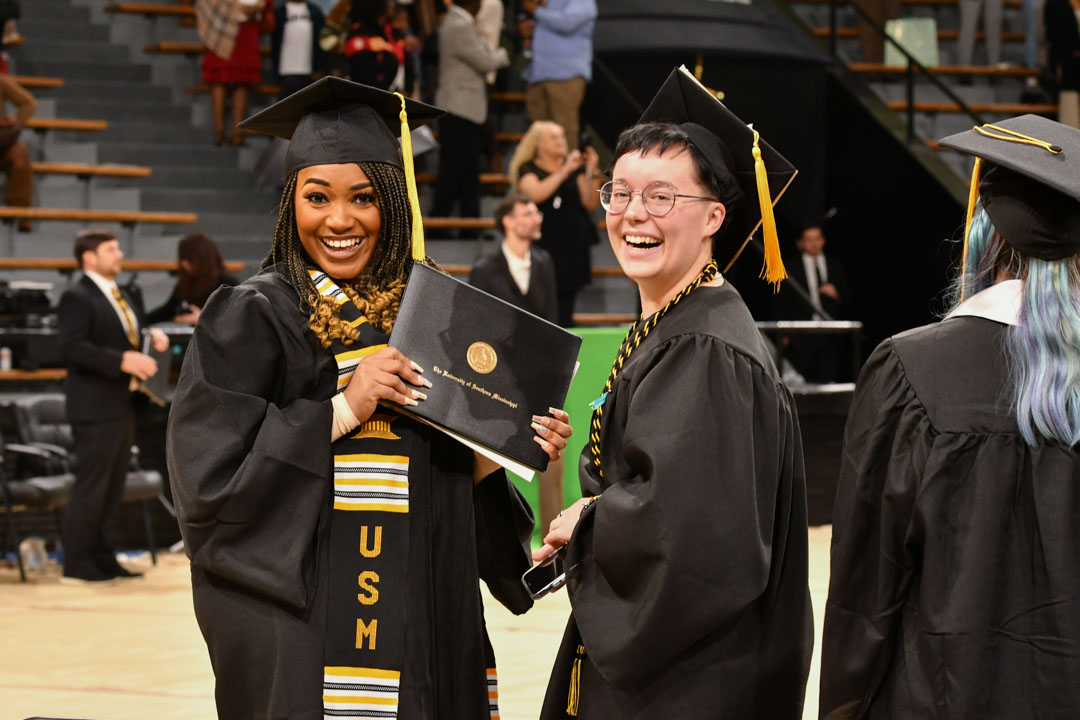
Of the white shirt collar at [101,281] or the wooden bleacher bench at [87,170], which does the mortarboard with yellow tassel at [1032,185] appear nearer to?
the white shirt collar at [101,281]

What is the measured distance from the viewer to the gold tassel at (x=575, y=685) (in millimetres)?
2705

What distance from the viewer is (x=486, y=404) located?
2889mm

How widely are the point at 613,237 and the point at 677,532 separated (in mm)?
603

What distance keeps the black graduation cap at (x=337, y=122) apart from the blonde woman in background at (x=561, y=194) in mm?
5979

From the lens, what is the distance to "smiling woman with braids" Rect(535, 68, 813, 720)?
2479mm

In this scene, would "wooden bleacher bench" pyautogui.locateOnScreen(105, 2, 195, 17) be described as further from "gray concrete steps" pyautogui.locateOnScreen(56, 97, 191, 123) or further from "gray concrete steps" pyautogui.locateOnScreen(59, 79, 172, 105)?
"gray concrete steps" pyautogui.locateOnScreen(56, 97, 191, 123)

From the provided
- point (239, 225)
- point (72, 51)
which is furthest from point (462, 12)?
point (72, 51)

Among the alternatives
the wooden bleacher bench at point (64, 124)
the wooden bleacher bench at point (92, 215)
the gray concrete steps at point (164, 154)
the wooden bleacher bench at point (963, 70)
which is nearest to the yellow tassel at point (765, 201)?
the wooden bleacher bench at point (92, 215)

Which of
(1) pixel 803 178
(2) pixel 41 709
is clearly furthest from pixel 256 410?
(1) pixel 803 178

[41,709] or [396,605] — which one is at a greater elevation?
[396,605]

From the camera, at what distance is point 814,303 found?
1097 centimetres

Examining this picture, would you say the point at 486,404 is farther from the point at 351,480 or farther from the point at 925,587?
the point at 925,587

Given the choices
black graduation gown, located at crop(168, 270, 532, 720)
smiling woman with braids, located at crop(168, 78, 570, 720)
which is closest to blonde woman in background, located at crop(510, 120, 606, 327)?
smiling woman with braids, located at crop(168, 78, 570, 720)

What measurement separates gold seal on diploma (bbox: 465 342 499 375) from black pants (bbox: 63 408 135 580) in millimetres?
5126
